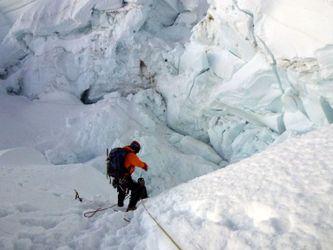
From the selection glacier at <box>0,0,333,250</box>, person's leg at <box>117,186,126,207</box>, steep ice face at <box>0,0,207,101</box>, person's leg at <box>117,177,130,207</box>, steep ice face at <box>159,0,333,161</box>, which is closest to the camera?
glacier at <box>0,0,333,250</box>

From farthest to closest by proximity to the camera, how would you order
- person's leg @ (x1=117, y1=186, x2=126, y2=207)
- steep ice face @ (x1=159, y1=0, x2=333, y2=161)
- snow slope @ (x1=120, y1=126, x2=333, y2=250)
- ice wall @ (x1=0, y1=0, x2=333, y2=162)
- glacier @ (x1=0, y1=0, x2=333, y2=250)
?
ice wall @ (x1=0, y1=0, x2=333, y2=162) → steep ice face @ (x1=159, y1=0, x2=333, y2=161) → person's leg @ (x1=117, y1=186, x2=126, y2=207) → glacier @ (x1=0, y1=0, x2=333, y2=250) → snow slope @ (x1=120, y1=126, x2=333, y2=250)

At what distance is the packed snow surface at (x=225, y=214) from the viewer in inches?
106

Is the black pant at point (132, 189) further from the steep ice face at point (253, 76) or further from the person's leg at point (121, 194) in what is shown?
the steep ice face at point (253, 76)

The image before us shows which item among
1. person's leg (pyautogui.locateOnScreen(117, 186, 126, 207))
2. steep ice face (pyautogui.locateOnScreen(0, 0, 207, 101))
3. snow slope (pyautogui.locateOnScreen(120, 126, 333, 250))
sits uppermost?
snow slope (pyautogui.locateOnScreen(120, 126, 333, 250))

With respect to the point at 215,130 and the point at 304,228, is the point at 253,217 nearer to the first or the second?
the point at 304,228

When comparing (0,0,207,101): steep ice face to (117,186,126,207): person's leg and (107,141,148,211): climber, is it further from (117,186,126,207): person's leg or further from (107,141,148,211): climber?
(107,141,148,211): climber

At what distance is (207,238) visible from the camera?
2973mm

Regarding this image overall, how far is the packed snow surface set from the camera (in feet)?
8.84

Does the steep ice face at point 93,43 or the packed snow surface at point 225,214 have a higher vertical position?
the packed snow surface at point 225,214

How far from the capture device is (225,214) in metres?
3.19

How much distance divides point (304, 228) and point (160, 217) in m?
1.64

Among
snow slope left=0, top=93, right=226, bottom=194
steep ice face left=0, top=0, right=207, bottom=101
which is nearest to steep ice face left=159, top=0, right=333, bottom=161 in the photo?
snow slope left=0, top=93, right=226, bottom=194

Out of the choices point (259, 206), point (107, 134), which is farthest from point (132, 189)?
point (107, 134)

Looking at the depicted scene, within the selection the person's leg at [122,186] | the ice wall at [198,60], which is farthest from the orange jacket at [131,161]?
the ice wall at [198,60]
